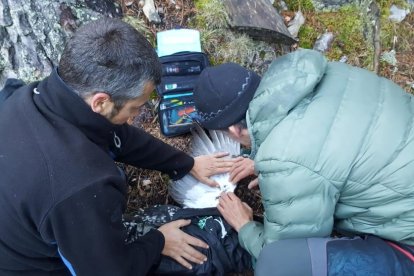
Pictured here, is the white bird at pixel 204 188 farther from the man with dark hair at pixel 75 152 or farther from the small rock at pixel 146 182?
the man with dark hair at pixel 75 152

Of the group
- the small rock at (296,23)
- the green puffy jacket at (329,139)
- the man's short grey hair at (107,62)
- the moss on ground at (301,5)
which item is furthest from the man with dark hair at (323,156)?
the moss on ground at (301,5)

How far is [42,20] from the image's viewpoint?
10.5ft

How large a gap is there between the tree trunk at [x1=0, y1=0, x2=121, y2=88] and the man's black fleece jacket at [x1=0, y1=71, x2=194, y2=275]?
45.8 inches

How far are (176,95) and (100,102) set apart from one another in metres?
1.47

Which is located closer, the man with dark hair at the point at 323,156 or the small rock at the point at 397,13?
the man with dark hair at the point at 323,156

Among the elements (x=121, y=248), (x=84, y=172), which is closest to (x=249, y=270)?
(x=121, y=248)

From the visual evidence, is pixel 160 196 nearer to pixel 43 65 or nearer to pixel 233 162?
pixel 233 162

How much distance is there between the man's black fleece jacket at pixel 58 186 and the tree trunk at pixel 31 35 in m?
1.16

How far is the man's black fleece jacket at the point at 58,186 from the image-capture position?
1801 millimetres

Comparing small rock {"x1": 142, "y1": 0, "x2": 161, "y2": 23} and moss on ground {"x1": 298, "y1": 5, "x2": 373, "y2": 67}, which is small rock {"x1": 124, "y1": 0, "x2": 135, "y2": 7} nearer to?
small rock {"x1": 142, "y1": 0, "x2": 161, "y2": 23}

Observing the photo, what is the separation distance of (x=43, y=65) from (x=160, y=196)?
1248mm

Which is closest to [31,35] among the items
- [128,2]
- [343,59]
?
[128,2]

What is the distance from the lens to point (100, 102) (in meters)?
1.94

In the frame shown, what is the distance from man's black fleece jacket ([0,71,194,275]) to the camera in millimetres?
1801
